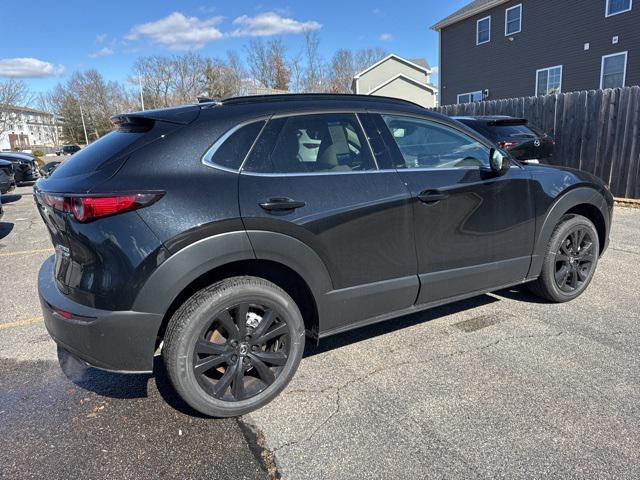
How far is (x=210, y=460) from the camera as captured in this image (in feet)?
7.57

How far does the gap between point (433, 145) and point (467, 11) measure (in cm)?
2310

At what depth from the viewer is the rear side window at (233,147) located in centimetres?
251

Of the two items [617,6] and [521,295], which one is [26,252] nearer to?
[521,295]

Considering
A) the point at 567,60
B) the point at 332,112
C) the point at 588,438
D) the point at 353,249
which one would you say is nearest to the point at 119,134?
the point at 332,112

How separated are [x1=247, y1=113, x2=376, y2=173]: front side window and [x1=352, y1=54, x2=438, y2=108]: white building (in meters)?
32.7

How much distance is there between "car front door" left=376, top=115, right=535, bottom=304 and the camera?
3113 mm

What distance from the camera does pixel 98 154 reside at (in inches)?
102

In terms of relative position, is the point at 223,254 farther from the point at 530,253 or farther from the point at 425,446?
the point at 530,253

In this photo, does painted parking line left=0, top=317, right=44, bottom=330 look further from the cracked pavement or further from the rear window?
the cracked pavement

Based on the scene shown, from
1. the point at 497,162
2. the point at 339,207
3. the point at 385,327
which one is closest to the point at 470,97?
the point at 497,162

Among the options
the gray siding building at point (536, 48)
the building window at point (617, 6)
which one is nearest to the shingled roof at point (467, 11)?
the gray siding building at point (536, 48)

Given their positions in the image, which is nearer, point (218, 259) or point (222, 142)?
point (218, 259)

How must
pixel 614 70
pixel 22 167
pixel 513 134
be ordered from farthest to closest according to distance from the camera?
pixel 614 70 → pixel 22 167 → pixel 513 134

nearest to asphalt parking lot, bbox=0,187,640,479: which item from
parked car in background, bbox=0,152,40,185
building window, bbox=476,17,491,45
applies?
parked car in background, bbox=0,152,40,185
